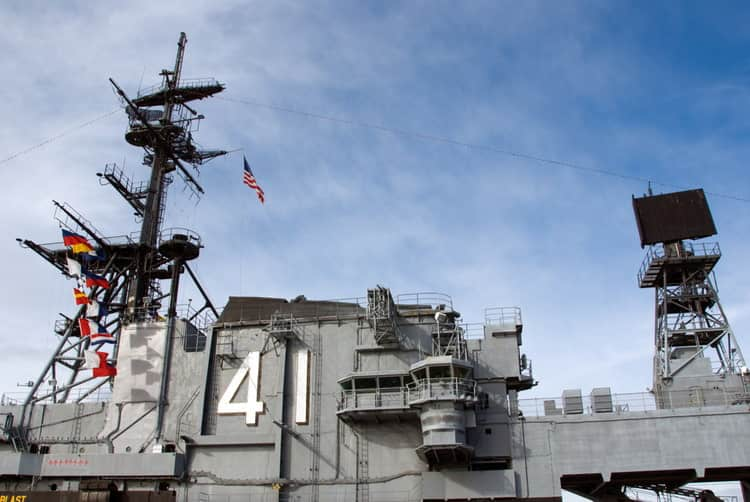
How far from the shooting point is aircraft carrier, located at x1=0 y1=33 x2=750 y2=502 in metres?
24.0

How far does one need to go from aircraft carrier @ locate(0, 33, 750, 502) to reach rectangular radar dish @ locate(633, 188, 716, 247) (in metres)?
0.11

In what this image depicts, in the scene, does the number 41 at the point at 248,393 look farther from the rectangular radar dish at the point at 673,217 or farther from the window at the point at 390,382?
the rectangular radar dish at the point at 673,217

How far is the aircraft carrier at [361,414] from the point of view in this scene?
24.0 metres

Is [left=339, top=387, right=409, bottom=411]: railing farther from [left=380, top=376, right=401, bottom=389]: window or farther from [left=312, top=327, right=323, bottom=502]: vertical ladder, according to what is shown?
[left=312, top=327, right=323, bottom=502]: vertical ladder

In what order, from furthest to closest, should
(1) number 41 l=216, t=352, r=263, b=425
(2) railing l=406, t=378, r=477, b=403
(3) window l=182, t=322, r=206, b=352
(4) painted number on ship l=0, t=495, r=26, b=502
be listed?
(3) window l=182, t=322, r=206, b=352, (1) number 41 l=216, t=352, r=263, b=425, (4) painted number on ship l=0, t=495, r=26, b=502, (2) railing l=406, t=378, r=477, b=403

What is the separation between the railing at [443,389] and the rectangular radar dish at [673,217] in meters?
13.9

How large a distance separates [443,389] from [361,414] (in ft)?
11.3

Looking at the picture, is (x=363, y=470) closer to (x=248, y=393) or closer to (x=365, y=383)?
(x=365, y=383)

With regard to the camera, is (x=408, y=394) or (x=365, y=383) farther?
(x=365, y=383)

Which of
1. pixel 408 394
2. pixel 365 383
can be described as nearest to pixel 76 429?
pixel 365 383

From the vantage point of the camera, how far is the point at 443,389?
946 inches

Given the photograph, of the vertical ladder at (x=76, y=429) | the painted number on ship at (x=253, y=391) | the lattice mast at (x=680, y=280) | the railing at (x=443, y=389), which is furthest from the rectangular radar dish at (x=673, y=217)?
the vertical ladder at (x=76, y=429)

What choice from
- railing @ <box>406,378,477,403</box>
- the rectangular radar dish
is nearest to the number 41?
railing @ <box>406,378,477,403</box>

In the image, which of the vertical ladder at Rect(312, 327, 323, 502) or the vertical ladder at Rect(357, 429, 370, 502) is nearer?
the vertical ladder at Rect(357, 429, 370, 502)
